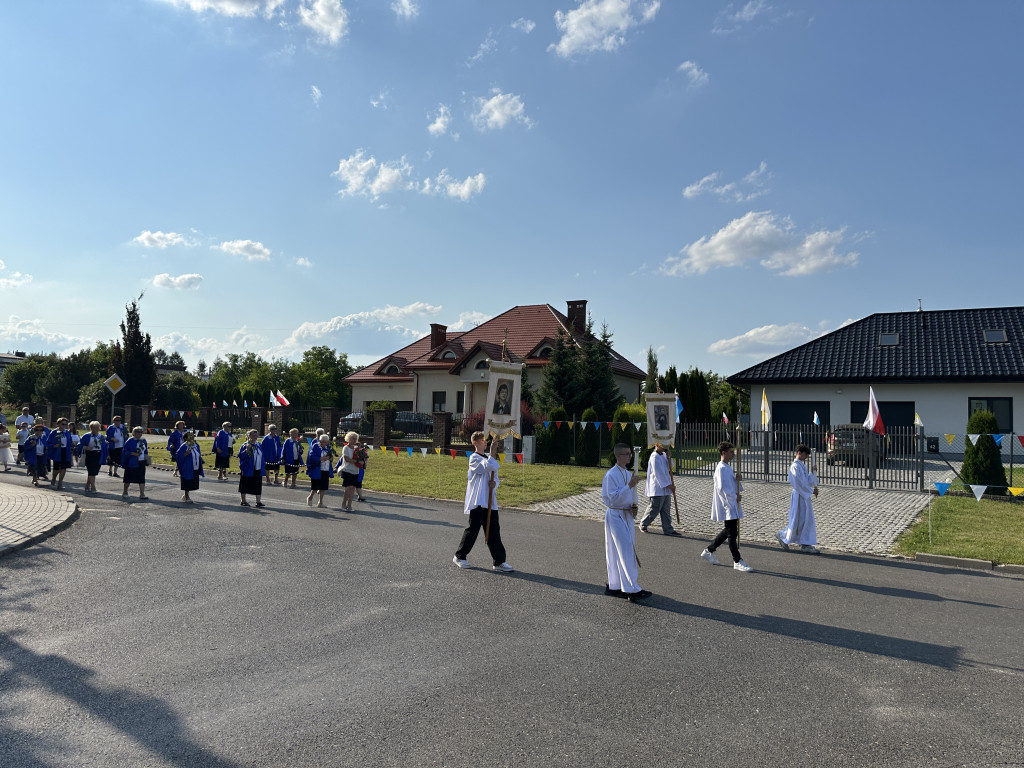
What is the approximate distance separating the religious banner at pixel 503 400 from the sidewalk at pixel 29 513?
7.90 m

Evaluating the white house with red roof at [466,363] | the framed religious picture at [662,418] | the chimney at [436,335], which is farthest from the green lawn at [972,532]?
the chimney at [436,335]

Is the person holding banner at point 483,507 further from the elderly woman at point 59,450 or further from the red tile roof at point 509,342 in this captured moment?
the red tile roof at point 509,342

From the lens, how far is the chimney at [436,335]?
49.5m

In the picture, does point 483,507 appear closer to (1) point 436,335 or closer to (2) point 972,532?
(2) point 972,532

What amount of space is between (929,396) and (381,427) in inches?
937

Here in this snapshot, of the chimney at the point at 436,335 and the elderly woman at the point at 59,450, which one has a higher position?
the chimney at the point at 436,335

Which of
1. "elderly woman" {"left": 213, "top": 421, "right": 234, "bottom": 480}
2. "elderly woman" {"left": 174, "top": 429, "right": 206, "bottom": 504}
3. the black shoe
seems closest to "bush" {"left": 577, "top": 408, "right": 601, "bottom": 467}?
→ "elderly woman" {"left": 213, "top": 421, "right": 234, "bottom": 480}

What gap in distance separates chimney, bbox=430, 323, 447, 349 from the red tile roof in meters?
0.50

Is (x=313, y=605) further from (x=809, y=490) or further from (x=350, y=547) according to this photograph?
(x=809, y=490)

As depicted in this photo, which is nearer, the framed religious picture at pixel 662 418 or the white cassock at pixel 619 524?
the white cassock at pixel 619 524

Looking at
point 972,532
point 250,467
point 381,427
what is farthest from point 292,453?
point 972,532

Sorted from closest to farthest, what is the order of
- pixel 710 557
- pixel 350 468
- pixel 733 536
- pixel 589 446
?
1. pixel 733 536
2. pixel 710 557
3. pixel 350 468
4. pixel 589 446

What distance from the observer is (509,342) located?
45188 mm

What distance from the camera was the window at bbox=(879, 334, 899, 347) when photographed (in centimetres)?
3234
